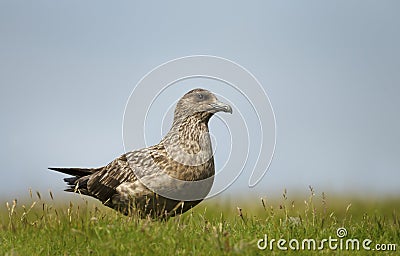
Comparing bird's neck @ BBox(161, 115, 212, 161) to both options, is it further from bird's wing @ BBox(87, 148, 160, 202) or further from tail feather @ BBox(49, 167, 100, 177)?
tail feather @ BBox(49, 167, 100, 177)

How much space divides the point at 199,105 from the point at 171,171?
1.08 m

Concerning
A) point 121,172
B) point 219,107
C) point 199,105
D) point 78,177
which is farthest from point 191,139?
point 78,177

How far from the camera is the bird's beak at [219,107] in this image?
898 cm

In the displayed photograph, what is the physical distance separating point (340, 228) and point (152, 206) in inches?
101

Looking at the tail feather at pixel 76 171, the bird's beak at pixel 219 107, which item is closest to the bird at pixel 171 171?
the bird's beak at pixel 219 107

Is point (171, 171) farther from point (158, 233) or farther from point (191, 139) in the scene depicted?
point (158, 233)

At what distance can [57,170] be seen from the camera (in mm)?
10344

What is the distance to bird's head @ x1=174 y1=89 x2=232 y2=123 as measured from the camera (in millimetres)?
9203

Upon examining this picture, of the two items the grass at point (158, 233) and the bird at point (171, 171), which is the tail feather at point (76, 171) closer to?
the bird at point (171, 171)

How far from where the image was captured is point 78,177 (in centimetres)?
1031

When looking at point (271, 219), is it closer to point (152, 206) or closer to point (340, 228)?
point (340, 228)
